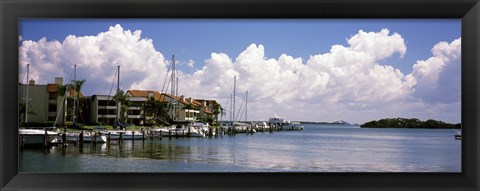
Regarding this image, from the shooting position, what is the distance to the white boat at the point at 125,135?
662 inches

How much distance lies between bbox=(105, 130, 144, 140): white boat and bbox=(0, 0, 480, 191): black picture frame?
14.2 metres

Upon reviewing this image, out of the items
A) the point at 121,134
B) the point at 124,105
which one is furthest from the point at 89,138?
the point at 124,105

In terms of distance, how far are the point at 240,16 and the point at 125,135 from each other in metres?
15.9

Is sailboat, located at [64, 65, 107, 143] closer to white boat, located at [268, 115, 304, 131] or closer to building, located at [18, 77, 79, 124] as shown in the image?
building, located at [18, 77, 79, 124]

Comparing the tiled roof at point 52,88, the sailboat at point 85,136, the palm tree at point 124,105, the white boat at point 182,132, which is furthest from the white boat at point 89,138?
the white boat at point 182,132

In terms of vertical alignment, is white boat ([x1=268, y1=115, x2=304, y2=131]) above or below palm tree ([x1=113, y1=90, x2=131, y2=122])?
below

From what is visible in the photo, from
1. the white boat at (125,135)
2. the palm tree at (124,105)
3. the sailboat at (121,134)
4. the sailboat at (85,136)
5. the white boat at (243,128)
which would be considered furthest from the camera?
the white boat at (243,128)

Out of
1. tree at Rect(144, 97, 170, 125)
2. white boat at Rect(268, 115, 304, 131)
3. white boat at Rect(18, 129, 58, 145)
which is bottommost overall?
white boat at Rect(268, 115, 304, 131)

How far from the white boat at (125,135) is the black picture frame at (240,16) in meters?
14.2

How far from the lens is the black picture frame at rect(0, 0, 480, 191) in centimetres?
220

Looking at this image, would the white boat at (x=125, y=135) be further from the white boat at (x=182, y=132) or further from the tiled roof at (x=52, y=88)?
the white boat at (x=182, y=132)

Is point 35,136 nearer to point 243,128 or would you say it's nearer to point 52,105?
point 52,105

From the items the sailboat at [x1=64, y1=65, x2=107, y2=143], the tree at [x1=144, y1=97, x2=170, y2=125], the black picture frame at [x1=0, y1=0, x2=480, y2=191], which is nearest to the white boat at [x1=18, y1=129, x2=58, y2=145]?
the sailboat at [x1=64, y1=65, x2=107, y2=143]

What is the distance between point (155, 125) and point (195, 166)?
12446mm
